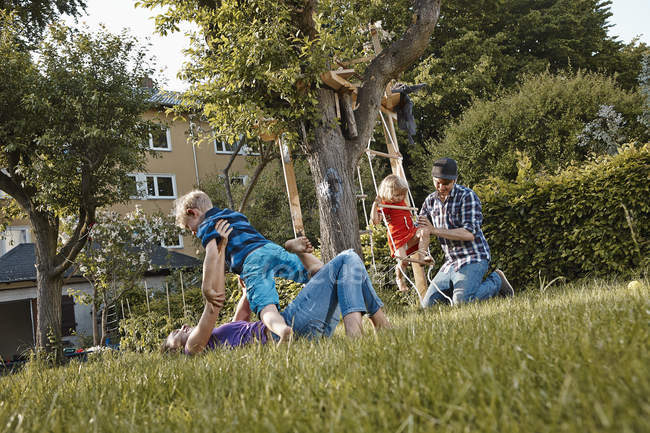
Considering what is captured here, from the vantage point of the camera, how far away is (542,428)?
1.15 meters

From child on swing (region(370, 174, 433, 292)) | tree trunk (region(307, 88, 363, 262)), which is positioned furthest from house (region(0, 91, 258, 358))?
child on swing (region(370, 174, 433, 292))

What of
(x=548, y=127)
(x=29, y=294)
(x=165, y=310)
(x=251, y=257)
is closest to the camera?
(x=251, y=257)

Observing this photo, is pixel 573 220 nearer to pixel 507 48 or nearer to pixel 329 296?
pixel 329 296

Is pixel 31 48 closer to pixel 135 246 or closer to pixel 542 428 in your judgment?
pixel 135 246

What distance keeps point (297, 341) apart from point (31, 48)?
12.4 m

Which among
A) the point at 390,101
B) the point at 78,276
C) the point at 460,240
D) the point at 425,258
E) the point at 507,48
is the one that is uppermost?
the point at 507,48

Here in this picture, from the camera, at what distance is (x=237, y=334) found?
12.6ft

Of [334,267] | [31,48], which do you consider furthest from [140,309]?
[334,267]

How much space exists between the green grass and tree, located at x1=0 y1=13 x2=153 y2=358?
8678mm

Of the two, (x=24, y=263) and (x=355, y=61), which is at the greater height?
(x=355, y=61)

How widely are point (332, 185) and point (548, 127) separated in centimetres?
1057

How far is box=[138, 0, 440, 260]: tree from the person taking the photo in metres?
6.41

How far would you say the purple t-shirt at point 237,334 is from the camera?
372 cm

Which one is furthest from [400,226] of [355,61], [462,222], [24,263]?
[24,263]
